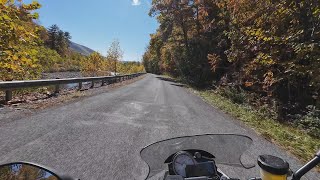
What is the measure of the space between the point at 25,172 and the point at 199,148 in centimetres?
154

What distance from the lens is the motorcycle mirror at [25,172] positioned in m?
1.56

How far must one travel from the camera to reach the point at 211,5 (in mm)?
31797

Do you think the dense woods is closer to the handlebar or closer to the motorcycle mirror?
the handlebar

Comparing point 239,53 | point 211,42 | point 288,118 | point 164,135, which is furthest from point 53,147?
point 211,42

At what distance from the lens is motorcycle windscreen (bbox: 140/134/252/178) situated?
100 inches

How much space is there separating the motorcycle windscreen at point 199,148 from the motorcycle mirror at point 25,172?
108 cm

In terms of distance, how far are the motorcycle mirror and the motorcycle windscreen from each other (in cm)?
108

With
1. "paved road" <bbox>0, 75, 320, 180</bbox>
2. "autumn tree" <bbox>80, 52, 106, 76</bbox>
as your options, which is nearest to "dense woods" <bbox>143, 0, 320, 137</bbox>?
"paved road" <bbox>0, 75, 320, 180</bbox>

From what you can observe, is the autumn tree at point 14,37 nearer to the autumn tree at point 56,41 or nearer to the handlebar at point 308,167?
the handlebar at point 308,167

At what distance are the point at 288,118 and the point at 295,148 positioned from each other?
5.40 m

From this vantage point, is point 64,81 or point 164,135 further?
point 64,81

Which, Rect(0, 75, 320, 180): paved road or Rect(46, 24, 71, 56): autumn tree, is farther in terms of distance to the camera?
Rect(46, 24, 71, 56): autumn tree

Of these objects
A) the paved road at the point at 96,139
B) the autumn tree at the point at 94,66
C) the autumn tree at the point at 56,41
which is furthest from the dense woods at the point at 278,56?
the autumn tree at the point at 56,41

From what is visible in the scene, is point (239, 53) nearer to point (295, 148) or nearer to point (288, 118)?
point (288, 118)
